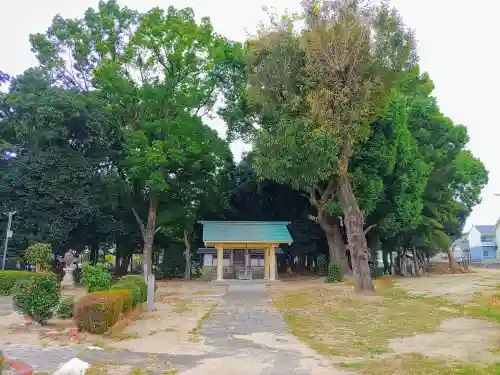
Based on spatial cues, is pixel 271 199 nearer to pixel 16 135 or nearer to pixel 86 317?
pixel 16 135

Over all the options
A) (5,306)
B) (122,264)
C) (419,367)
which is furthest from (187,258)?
(419,367)

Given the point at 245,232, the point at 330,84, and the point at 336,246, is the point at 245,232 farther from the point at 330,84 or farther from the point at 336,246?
the point at 330,84

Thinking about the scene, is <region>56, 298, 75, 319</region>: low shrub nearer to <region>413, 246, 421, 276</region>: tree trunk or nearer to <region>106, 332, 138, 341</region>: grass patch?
<region>106, 332, 138, 341</region>: grass patch

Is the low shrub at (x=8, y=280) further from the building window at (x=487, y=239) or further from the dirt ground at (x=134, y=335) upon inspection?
the building window at (x=487, y=239)

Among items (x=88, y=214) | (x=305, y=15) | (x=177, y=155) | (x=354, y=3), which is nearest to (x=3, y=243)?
(x=88, y=214)

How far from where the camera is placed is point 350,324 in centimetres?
1152

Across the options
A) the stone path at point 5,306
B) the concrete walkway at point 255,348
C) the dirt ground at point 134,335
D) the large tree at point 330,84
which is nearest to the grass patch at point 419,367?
the concrete walkway at point 255,348

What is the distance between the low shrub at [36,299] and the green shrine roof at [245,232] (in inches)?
691

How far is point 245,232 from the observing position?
29.5m

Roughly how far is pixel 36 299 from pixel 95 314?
1.85 meters

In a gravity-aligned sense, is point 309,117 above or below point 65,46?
below

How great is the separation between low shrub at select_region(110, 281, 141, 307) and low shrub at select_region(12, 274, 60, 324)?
2217 millimetres

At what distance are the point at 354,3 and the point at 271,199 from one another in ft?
69.4

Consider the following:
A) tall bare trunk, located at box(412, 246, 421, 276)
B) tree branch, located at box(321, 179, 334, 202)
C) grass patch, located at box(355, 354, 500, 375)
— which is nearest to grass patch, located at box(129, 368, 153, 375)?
grass patch, located at box(355, 354, 500, 375)
